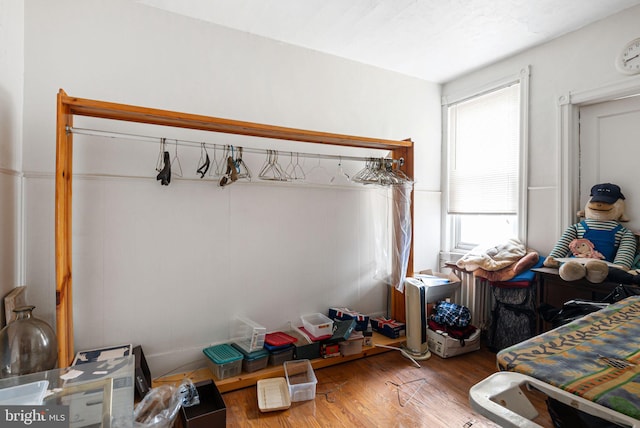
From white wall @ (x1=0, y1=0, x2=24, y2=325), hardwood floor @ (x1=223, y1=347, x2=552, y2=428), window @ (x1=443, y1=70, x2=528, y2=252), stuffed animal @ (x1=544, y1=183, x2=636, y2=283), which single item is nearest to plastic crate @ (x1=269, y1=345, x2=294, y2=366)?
hardwood floor @ (x1=223, y1=347, x2=552, y2=428)

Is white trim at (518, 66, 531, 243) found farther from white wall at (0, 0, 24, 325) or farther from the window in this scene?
white wall at (0, 0, 24, 325)

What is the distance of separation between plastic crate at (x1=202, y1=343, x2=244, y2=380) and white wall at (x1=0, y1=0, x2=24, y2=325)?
3.78 ft

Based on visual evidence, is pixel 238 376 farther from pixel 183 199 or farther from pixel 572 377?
pixel 572 377

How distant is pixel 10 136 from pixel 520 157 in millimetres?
3634

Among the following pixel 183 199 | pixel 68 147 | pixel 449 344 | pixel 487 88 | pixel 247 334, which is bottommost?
pixel 449 344

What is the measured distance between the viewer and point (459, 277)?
321cm

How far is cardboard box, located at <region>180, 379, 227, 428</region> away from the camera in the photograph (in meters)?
1.71

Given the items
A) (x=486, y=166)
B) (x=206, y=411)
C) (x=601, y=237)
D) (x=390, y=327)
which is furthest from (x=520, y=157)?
(x=206, y=411)

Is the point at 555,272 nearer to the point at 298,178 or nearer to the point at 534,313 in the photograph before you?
the point at 534,313

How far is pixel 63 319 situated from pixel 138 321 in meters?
0.60

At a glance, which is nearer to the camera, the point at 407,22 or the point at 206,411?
the point at 206,411

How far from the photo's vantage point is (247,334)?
96.7 inches

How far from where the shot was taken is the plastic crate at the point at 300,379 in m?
2.12

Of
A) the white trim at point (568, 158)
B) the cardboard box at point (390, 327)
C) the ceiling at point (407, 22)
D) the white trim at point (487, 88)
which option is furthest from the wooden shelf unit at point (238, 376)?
the white trim at point (487, 88)
